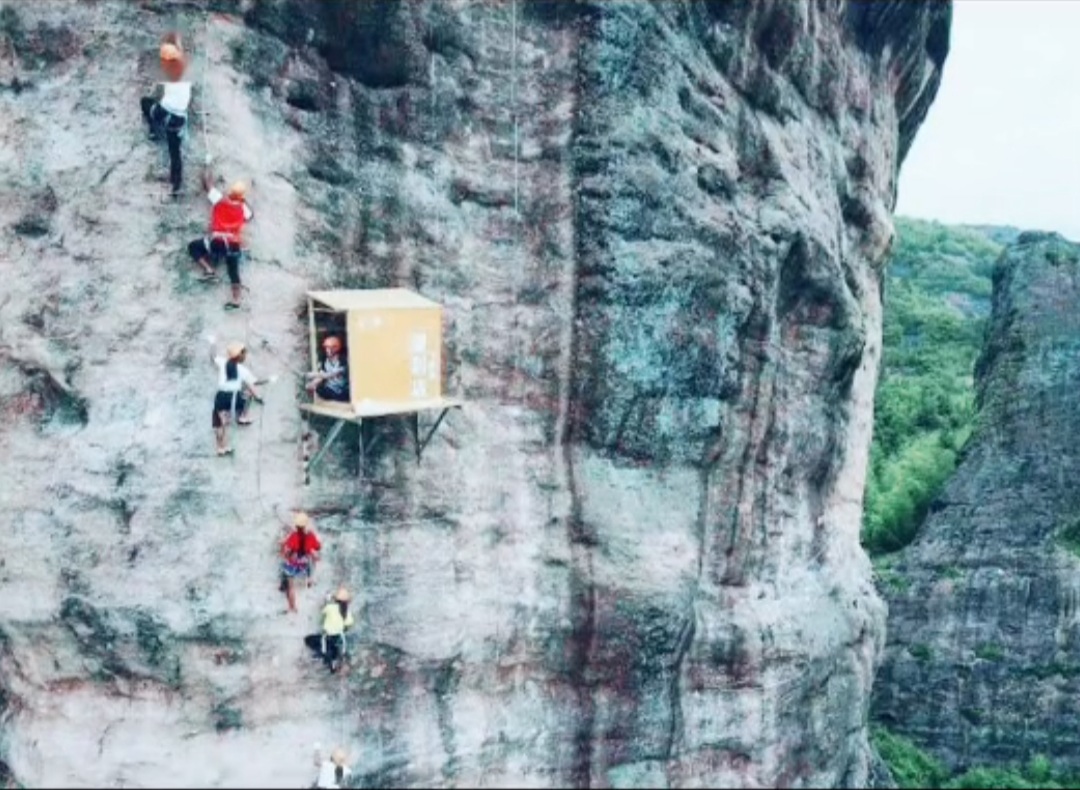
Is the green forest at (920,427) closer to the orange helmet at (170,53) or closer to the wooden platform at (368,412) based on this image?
the wooden platform at (368,412)

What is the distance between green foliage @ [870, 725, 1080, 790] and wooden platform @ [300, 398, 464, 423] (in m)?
14.2

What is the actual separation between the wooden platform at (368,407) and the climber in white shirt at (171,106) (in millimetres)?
2978

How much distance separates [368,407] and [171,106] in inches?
159

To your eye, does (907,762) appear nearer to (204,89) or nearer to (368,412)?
(368,412)

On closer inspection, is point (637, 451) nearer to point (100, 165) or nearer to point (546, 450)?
point (546, 450)

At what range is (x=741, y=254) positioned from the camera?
686 inches

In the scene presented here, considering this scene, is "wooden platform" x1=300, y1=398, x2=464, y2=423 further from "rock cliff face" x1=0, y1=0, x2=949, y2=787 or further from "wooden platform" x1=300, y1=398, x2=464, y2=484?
"rock cliff face" x1=0, y1=0, x2=949, y2=787

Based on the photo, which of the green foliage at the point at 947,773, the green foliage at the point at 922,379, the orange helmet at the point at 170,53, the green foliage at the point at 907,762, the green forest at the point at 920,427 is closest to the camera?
the orange helmet at the point at 170,53

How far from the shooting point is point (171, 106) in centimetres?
1399

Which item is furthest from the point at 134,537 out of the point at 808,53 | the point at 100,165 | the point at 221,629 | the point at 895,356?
the point at 895,356

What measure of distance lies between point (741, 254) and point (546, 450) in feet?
12.8

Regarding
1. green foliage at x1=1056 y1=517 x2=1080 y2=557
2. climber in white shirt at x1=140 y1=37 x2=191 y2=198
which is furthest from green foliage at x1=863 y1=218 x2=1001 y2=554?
climber in white shirt at x1=140 y1=37 x2=191 y2=198

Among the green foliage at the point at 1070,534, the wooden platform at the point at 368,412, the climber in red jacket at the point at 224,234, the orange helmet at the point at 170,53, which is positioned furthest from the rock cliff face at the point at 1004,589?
the orange helmet at the point at 170,53

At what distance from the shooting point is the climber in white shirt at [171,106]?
14.0 meters
